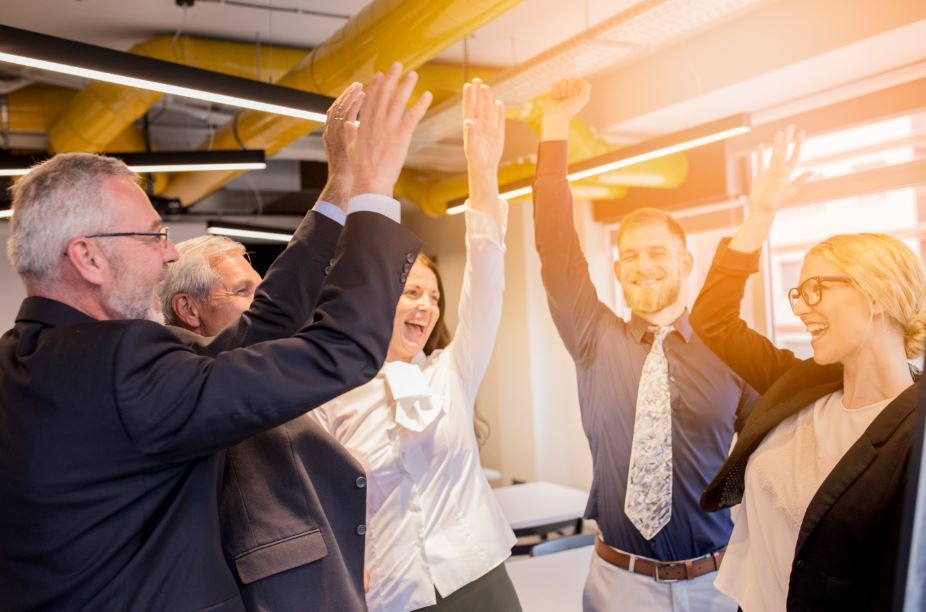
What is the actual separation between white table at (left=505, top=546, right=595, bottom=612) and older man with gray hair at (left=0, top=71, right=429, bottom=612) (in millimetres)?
2179

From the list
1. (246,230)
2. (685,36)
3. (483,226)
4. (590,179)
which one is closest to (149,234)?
(483,226)

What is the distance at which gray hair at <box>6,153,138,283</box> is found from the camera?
4.10 ft

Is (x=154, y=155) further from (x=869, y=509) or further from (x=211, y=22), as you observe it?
(x=869, y=509)

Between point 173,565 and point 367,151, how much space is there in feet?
2.40

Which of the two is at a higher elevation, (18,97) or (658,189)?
(18,97)

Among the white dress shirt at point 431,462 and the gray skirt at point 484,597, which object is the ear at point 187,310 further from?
the gray skirt at point 484,597

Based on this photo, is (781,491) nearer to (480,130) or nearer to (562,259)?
(562,259)

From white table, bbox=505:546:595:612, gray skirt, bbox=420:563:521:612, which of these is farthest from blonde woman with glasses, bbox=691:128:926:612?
white table, bbox=505:546:595:612

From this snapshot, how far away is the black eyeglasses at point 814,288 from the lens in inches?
70.9

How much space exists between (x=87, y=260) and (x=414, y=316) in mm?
1272

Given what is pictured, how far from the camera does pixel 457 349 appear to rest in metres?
2.29

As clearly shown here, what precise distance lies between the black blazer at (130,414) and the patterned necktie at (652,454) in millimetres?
1500

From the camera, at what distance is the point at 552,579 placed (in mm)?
3641

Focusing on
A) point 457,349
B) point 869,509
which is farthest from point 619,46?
point 869,509
